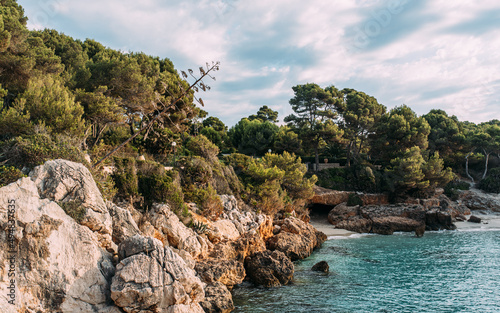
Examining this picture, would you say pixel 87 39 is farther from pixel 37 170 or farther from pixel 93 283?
pixel 93 283

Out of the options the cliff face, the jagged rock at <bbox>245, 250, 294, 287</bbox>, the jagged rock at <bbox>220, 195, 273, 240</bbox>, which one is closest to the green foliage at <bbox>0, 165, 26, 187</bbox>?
the cliff face

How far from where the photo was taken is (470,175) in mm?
49344

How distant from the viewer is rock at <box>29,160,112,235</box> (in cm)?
1055

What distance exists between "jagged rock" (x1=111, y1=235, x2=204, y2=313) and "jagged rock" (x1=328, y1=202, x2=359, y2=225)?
26554mm

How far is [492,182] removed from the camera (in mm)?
44000

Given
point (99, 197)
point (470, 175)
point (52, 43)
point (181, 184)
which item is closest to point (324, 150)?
point (470, 175)

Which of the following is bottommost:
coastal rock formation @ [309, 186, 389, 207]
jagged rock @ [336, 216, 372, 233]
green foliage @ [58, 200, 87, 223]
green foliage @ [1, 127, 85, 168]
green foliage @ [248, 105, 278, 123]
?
jagged rock @ [336, 216, 372, 233]

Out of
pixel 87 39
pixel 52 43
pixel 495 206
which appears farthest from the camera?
pixel 495 206

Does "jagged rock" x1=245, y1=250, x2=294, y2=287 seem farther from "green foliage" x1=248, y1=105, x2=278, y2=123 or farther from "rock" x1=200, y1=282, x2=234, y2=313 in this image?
"green foliage" x1=248, y1=105, x2=278, y2=123

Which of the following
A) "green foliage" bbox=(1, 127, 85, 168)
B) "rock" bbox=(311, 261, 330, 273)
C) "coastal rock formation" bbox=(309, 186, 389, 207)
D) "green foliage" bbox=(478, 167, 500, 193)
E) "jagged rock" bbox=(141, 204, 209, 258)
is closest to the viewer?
"green foliage" bbox=(1, 127, 85, 168)

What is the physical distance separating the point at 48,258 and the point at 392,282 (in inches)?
599

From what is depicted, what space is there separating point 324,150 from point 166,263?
44.8 m

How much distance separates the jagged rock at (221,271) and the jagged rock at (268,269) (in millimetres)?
600

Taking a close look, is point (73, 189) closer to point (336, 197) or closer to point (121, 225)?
point (121, 225)
